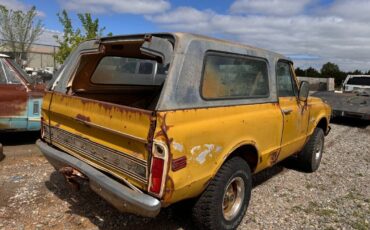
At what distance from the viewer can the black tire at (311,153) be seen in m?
5.79

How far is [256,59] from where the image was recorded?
4.05 metres

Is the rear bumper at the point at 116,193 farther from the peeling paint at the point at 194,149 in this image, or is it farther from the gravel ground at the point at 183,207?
the gravel ground at the point at 183,207

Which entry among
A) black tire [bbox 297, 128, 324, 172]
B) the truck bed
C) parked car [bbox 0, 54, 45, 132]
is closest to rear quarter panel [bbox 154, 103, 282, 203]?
black tire [bbox 297, 128, 324, 172]

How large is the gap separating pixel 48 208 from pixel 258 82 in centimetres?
275

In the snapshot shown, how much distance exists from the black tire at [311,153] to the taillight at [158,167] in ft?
12.0

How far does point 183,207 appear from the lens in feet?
11.4

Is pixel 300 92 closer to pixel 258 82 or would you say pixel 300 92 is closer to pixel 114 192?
pixel 258 82

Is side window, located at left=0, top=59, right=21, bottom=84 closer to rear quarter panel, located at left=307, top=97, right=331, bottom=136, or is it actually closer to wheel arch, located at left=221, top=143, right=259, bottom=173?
wheel arch, located at left=221, top=143, right=259, bottom=173

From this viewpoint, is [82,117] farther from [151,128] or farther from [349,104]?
[349,104]

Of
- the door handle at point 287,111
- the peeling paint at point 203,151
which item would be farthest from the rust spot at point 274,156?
the peeling paint at point 203,151

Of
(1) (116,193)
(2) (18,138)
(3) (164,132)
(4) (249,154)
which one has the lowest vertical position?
(2) (18,138)

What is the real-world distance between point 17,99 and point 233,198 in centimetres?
450

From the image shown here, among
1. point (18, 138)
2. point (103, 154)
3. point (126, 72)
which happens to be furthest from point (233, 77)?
point (18, 138)

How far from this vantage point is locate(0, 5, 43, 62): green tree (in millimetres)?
24953
